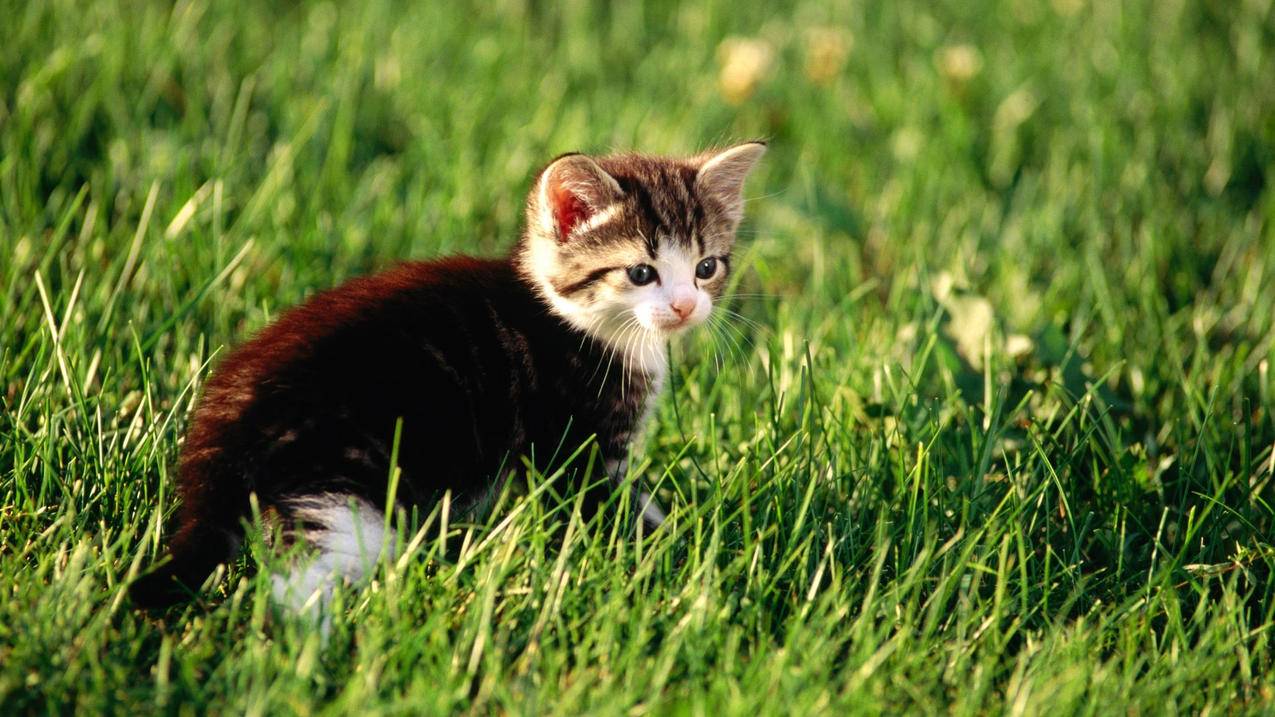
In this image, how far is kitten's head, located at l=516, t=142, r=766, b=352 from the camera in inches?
116

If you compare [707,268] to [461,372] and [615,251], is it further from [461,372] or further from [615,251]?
[461,372]

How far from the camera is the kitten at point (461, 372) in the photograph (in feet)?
7.78

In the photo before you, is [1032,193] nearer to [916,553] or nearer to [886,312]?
[886,312]

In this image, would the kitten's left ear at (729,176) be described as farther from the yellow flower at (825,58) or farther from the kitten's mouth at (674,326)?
the yellow flower at (825,58)

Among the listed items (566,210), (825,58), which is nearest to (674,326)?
(566,210)

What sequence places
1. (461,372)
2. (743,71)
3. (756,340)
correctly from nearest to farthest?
(461,372) < (756,340) < (743,71)

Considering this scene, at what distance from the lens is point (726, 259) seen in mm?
3264

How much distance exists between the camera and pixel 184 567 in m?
2.34

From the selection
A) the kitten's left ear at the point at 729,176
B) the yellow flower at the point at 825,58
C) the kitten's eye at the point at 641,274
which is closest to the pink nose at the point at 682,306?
the kitten's eye at the point at 641,274

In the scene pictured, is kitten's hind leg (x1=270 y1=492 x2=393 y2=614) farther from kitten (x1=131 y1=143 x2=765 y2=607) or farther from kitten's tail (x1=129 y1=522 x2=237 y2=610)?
kitten's tail (x1=129 y1=522 x2=237 y2=610)

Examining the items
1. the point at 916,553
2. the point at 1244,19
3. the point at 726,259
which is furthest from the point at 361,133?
the point at 1244,19

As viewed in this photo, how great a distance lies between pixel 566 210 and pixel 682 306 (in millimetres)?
383

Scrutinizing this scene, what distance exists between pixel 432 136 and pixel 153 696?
2.72 metres

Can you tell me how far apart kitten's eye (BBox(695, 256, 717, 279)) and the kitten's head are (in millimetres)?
46
